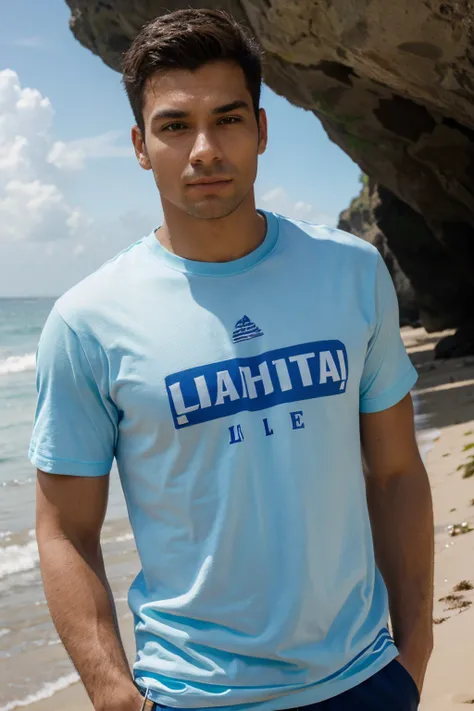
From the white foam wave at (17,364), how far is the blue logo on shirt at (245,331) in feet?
115

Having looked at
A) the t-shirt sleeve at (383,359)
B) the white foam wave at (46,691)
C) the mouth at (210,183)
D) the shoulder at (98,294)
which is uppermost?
the mouth at (210,183)

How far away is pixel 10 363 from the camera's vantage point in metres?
40.8

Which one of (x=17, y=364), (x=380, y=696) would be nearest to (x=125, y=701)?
(x=380, y=696)

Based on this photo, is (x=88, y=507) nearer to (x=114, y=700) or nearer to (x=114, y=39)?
(x=114, y=700)

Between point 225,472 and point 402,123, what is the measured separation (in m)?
12.8

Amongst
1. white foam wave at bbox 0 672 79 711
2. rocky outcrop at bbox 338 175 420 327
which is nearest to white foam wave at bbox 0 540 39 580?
white foam wave at bbox 0 672 79 711

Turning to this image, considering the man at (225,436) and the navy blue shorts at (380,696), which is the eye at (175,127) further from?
the navy blue shorts at (380,696)

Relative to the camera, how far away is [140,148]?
6.95ft

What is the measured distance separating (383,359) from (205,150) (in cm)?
57

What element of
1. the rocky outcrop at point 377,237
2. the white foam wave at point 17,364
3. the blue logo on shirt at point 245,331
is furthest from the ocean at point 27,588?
the white foam wave at point 17,364

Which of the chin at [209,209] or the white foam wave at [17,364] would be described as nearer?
the chin at [209,209]

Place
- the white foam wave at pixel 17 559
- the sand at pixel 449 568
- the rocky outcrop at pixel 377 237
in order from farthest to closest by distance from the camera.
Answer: the rocky outcrop at pixel 377 237 < the white foam wave at pixel 17 559 < the sand at pixel 449 568

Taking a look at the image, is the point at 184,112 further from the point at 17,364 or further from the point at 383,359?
the point at 17,364

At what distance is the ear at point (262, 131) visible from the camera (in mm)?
2110
